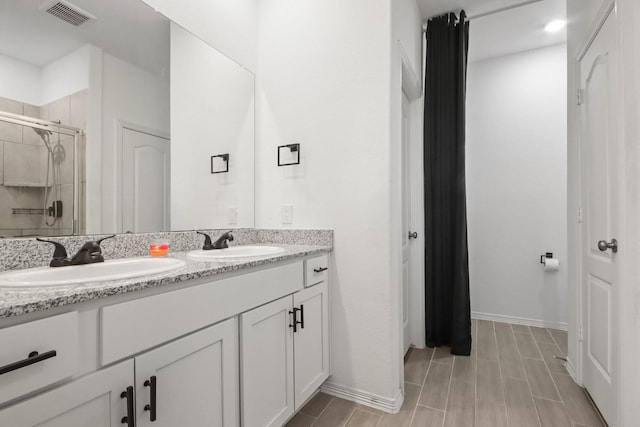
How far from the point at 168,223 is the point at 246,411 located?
0.95 meters

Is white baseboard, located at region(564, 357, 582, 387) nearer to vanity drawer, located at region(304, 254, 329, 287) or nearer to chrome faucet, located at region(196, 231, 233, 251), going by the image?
vanity drawer, located at region(304, 254, 329, 287)

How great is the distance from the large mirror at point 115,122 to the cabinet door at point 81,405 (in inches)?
26.7

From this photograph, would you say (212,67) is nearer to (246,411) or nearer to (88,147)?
(88,147)

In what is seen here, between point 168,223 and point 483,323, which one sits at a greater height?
point 168,223

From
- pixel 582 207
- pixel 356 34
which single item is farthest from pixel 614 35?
pixel 356 34

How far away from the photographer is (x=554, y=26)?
267 cm

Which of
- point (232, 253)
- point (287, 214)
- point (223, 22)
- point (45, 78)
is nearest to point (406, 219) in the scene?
point (287, 214)

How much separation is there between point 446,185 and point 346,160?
1057 mm

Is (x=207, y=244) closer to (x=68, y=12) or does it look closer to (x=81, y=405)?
(x=81, y=405)

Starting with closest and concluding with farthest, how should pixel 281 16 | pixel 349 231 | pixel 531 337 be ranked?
pixel 349 231
pixel 281 16
pixel 531 337

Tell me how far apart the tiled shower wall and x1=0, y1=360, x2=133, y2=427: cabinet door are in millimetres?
677

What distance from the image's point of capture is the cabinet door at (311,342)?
1.53m

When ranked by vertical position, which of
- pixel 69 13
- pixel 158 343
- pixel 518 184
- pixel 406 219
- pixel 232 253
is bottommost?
pixel 158 343

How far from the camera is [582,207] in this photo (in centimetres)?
186
